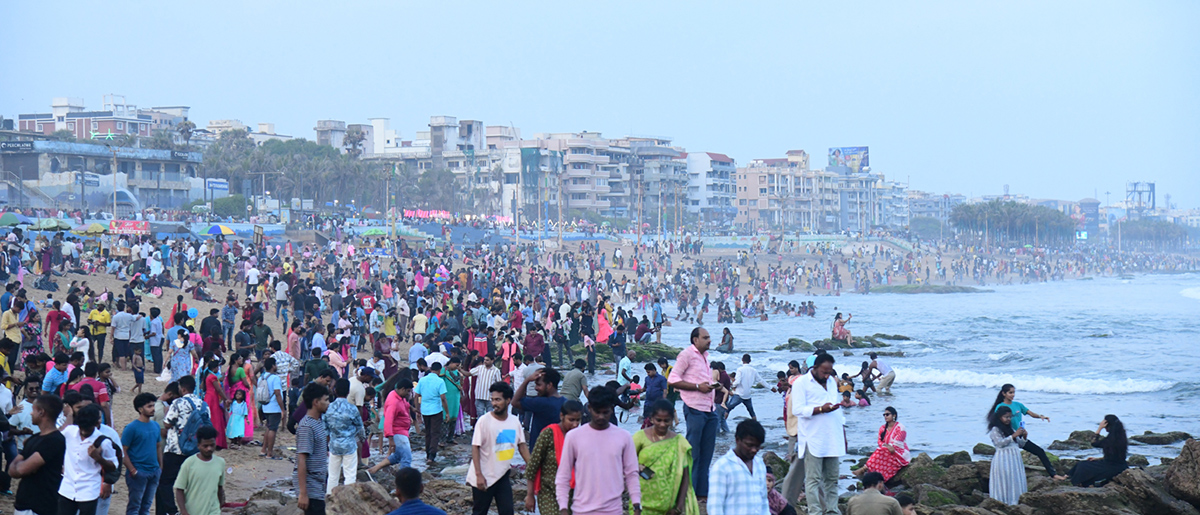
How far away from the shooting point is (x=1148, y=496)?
33.6 ft

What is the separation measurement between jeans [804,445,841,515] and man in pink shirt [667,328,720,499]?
0.81 meters

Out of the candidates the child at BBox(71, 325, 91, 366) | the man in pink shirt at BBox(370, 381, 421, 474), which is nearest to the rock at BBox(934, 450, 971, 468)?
the man in pink shirt at BBox(370, 381, 421, 474)

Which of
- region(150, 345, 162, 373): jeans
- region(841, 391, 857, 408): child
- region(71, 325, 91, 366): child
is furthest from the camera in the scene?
region(841, 391, 857, 408): child

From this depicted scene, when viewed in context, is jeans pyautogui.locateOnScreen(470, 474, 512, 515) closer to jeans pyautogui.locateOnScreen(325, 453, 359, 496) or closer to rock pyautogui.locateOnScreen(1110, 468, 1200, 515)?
jeans pyautogui.locateOnScreen(325, 453, 359, 496)

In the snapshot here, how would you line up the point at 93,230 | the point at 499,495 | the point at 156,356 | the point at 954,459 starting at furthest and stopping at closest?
1. the point at 93,230
2. the point at 156,356
3. the point at 954,459
4. the point at 499,495

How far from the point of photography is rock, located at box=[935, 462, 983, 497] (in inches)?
445

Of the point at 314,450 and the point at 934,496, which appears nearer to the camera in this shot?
the point at 314,450

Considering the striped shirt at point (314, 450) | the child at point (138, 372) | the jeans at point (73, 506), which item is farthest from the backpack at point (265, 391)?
the jeans at point (73, 506)

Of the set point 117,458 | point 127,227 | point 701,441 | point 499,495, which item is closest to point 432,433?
point 701,441

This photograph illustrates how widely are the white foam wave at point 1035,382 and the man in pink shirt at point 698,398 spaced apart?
17.9m

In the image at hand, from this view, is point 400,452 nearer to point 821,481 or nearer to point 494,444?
point 494,444

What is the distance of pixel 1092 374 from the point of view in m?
28.9

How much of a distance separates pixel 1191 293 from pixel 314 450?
99882 mm

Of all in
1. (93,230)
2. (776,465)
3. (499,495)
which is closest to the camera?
(499,495)
